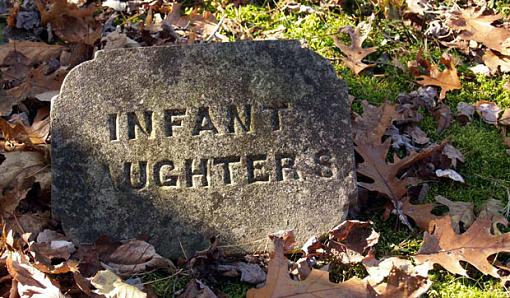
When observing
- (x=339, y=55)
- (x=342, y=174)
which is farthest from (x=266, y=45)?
(x=339, y=55)

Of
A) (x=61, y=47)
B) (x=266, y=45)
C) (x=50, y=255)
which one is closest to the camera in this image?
(x=50, y=255)

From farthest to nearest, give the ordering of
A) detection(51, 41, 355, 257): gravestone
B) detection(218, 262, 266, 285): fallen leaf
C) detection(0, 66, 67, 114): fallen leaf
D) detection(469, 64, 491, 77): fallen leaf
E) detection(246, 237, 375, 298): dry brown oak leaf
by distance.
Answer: detection(469, 64, 491, 77): fallen leaf
detection(0, 66, 67, 114): fallen leaf
detection(51, 41, 355, 257): gravestone
detection(218, 262, 266, 285): fallen leaf
detection(246, 237, 375, 298): dry brown oak leaf

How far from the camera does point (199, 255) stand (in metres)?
2.88

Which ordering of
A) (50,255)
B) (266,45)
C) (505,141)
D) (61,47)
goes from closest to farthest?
1. (50,255)
2. (266,45)
3. (505,141)
4. (61,47)

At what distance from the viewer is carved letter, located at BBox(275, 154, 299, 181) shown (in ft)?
9.75

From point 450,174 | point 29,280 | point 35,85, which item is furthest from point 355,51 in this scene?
point 29,280

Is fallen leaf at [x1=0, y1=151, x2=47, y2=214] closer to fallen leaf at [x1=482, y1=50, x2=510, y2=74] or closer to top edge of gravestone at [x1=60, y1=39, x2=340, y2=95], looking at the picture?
top edge of gravestone at [x1=60, y1=39, x2=340, y2=95]

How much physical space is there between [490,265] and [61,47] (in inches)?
105

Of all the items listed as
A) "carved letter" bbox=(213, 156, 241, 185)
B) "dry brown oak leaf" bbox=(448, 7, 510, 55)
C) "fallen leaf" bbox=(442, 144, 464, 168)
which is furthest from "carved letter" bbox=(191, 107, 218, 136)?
"dry brown oak leaf" bbox=(448, 7, 510, 55)

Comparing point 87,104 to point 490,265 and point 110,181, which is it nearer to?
point 110,181

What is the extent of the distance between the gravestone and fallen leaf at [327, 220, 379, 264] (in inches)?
2.1

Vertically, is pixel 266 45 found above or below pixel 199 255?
above

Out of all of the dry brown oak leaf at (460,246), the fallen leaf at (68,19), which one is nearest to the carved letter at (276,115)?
the dry brown oak leaf at (460,246)

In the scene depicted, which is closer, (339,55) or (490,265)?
(490,265)
